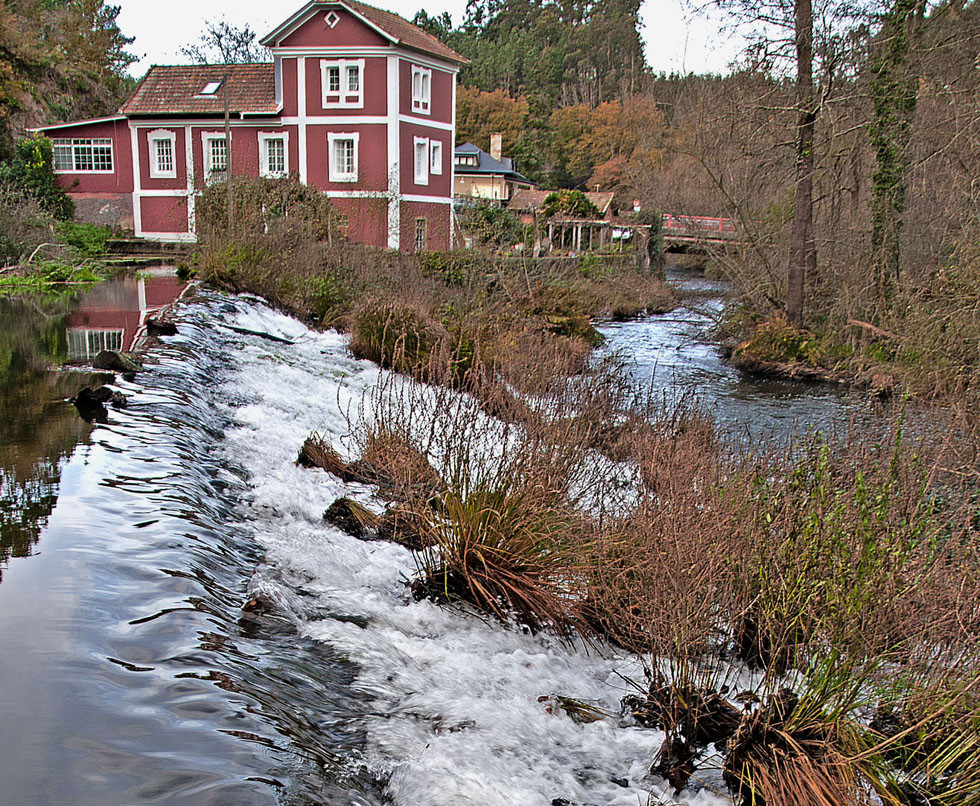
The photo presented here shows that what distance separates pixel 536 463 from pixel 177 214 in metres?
33.3

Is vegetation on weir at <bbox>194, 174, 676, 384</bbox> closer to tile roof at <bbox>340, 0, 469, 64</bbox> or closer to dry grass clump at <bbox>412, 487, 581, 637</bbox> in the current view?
dry grass clump at <bbox>412, 487, 581, 637</bbox>

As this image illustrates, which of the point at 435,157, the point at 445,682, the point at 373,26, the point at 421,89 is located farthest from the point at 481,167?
the point at 445,682

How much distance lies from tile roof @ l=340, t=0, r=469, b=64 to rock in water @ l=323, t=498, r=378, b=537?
29515 millimetres

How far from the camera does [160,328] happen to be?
1196 centimetres

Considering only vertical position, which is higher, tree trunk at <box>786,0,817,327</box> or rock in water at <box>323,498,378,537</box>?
tree trunk at <box>786,0,817,327</box>

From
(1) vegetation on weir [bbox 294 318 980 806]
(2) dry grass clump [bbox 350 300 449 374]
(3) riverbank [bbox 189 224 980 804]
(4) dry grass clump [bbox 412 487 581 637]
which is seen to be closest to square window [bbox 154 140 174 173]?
(2) dry grass clump [bbox 350 300 449 374]

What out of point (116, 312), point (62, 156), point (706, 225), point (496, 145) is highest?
point (496, 145)

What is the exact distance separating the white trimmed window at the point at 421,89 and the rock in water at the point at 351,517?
99.5 ft

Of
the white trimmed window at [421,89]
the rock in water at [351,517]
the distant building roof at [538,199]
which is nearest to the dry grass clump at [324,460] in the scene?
the rock in water at [351,517]

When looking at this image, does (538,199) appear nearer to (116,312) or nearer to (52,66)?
(52,66)

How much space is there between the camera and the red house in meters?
33.5

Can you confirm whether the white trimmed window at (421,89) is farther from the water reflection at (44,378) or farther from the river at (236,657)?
the river at (236,657)

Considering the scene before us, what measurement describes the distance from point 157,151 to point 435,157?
11.6 m

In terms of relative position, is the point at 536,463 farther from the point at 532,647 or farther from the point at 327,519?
the point at 327,519
